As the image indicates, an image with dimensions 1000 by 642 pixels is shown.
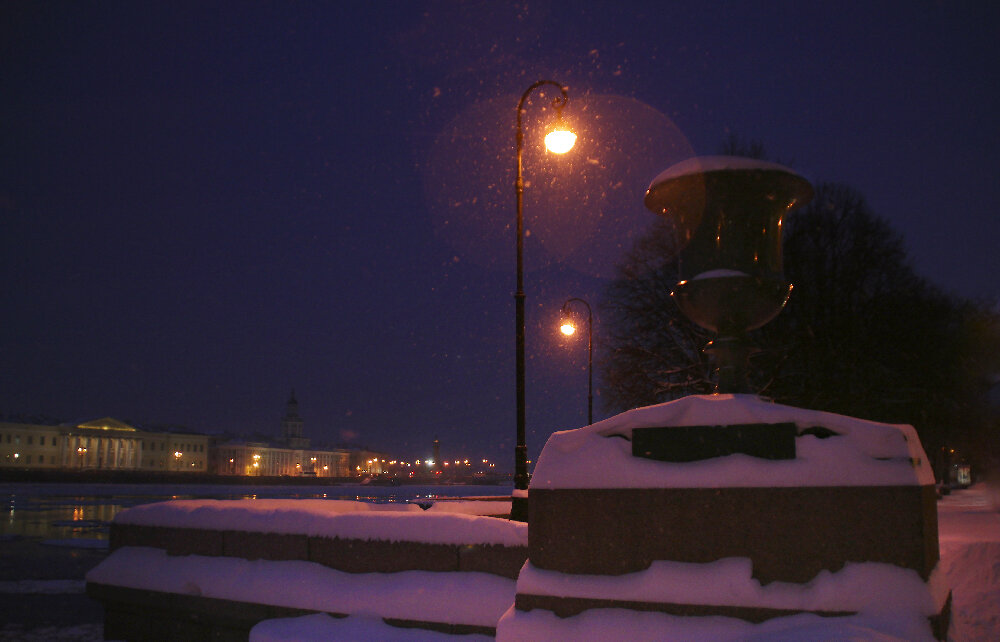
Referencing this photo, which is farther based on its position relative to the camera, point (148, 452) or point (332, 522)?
point (148, 452)

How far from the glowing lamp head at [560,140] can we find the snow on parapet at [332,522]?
648 centimetres

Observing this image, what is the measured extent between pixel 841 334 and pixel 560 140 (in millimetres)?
14677

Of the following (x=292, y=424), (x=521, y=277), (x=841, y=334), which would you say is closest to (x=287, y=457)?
(x=292, y=424)

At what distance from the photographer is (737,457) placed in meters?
3.91

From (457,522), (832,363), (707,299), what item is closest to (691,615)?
(707,299)

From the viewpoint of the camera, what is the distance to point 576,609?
13.1ft

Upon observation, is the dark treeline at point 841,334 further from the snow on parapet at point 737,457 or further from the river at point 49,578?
the snow on parapet at point 737,457

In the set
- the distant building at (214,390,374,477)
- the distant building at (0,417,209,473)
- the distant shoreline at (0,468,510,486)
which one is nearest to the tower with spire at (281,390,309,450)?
the distant building at (214,390,374,477)

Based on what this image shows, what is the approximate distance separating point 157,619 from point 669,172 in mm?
6233

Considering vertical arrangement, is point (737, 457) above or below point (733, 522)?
above

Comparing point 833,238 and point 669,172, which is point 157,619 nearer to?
point 669,172

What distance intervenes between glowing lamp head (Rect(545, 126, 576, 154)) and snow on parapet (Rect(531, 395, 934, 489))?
25.9 ft

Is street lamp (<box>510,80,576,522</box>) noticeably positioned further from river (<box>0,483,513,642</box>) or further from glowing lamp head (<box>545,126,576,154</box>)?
river (<box>0,483,513,642</box>)

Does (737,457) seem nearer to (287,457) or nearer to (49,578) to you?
(49,578)
